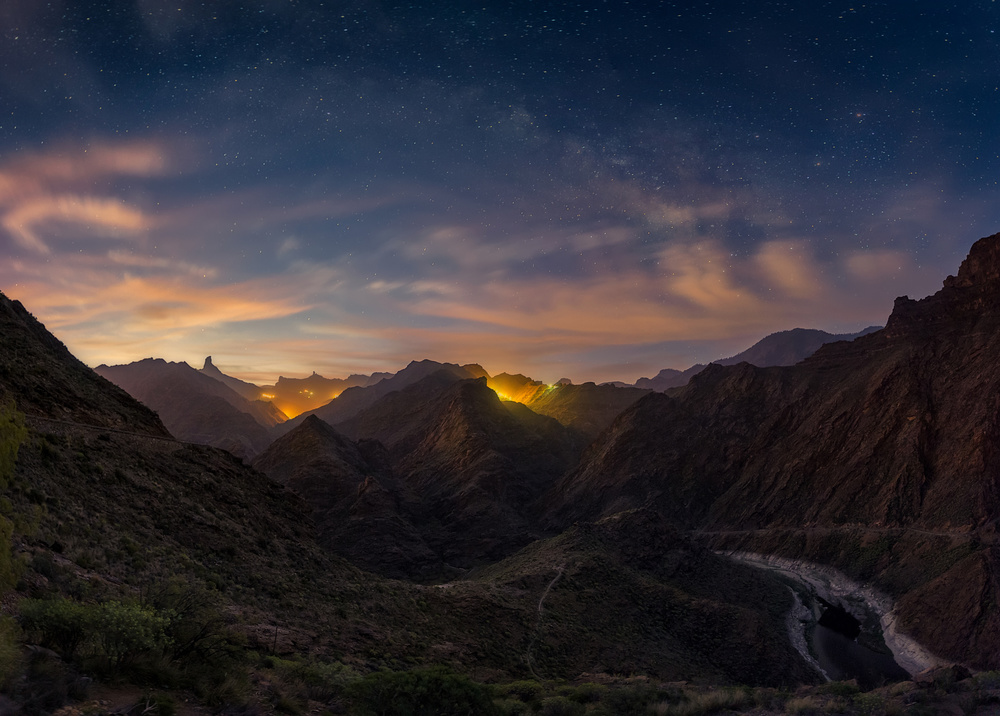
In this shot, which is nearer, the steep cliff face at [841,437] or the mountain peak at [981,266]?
the steep cliff face at [841,437]

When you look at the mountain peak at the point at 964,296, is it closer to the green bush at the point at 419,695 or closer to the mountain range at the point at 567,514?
the mountain range at the point at 567,514

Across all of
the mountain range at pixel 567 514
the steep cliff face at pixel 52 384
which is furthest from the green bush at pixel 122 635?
Result: the steep cliff face at pixel 52 384

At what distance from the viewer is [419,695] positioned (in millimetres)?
14055

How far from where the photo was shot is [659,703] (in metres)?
18.3

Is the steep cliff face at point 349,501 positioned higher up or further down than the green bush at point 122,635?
further down

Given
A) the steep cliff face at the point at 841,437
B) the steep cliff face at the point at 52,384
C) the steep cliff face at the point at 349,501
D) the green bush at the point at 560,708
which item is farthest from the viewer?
the steep cliff face at the point at 841,437

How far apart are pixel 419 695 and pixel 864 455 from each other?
93.0 metres

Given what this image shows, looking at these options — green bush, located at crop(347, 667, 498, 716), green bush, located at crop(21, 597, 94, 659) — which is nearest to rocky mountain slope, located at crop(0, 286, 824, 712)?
green bush, located at crop(21, 597, 94, 659)

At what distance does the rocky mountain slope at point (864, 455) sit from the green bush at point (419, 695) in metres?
54.9

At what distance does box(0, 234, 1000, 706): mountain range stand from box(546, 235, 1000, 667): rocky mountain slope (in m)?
0.39

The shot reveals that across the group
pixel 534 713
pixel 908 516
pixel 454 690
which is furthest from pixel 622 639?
pixel 908 516

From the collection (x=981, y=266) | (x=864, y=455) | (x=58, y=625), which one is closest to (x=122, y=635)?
(x=58, y=625)

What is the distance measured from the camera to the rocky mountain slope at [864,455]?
197 ft

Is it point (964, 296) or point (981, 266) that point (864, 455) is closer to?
point (964, 296)
